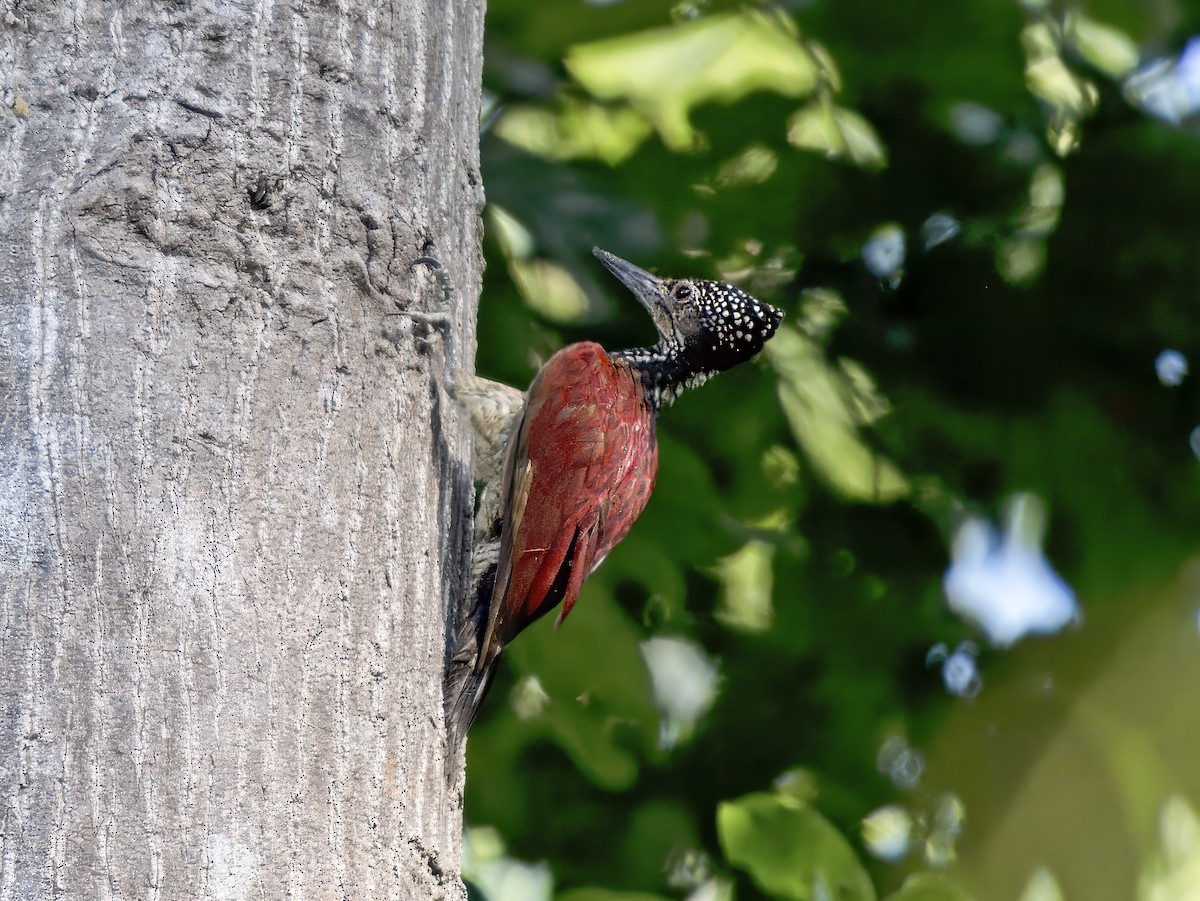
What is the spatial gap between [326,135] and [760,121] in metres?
1.57

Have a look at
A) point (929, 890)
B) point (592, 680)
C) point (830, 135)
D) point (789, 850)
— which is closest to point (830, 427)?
point (830, 135)

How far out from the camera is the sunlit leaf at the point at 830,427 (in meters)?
2.79

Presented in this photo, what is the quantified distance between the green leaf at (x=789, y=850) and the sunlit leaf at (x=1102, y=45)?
1913mm

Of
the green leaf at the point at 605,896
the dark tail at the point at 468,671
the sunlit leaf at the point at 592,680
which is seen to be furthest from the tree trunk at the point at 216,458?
the green leaf at the point at 605,896

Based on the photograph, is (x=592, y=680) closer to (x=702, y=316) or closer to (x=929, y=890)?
(x=702, y=316)

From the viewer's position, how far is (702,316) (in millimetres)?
2729

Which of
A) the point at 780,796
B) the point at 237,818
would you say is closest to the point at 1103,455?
the point at 780,796

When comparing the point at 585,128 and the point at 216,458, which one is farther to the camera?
the point at 585,128

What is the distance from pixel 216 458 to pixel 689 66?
1.88 m

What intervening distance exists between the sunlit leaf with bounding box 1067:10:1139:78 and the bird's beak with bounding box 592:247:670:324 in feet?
3.89

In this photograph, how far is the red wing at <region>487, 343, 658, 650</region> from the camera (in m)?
2.25

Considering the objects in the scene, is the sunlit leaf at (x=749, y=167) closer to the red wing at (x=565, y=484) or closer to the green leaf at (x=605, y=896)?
the red wing at (x=565, y=484)

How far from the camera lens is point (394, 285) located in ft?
4.88

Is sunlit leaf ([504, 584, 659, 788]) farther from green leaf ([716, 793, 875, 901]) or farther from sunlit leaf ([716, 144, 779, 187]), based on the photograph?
sunlit leaf ([716, 144, 779, 187])
